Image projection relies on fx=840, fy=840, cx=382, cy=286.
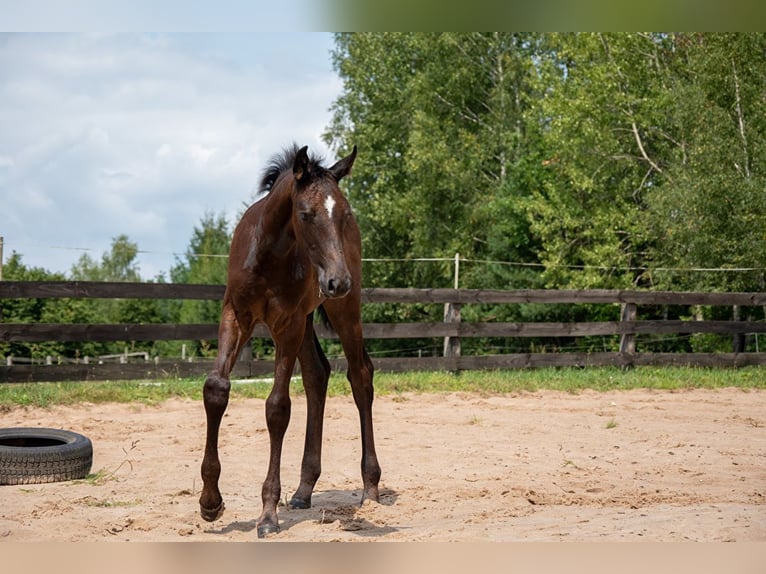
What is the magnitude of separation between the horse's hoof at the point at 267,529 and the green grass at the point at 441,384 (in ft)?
18.4

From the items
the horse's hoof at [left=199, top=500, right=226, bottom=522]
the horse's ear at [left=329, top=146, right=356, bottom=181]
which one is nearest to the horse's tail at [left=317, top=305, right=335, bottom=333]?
the horse's ear at [left=329, top=146, right=356, bottom=181]

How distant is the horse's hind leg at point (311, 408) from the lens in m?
5.26

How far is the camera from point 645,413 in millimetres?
9516

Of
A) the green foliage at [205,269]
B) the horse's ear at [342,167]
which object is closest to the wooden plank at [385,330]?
the horse's ear at [342,167]

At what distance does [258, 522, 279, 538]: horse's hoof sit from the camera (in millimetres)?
4345

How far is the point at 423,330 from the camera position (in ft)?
41.2

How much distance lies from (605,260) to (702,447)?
14.7 m

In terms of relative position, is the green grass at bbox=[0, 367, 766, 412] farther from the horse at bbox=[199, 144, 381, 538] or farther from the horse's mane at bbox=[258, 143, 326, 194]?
the horse at bbox=[199, 144, 381, 538]

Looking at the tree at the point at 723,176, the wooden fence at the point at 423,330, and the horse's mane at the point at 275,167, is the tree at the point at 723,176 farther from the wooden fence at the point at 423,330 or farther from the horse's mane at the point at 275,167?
the horse's mane at the point at 275,167

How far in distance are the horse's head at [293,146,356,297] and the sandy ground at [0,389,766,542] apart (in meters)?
1.32

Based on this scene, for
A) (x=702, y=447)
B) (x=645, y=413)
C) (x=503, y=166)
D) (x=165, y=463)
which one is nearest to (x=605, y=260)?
(x=503, y=166)

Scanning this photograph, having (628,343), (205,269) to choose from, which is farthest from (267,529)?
(205,269)

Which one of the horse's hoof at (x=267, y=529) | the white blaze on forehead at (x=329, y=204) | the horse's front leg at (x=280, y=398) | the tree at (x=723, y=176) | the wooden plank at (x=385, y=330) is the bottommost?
the horse's hoof at (x=267, y=529)
